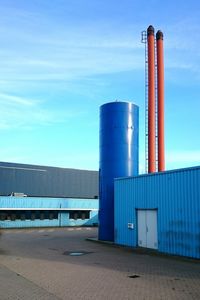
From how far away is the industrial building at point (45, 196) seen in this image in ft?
159

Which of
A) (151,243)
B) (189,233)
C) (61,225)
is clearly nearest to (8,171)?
(61,225)

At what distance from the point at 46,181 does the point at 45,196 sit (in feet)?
7.41

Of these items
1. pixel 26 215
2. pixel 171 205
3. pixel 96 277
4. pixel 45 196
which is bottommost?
pixel 96 277

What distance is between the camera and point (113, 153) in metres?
28.5

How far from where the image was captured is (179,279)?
1362 cm

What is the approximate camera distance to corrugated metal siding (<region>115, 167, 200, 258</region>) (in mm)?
19438

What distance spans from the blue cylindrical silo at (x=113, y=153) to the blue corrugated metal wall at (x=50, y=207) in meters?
20.7

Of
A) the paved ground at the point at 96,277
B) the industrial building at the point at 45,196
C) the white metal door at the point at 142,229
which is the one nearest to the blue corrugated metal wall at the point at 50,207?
the industrial building at the point at 45,196

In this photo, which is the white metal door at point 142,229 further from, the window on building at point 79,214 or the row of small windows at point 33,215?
the window on building at point 79,214

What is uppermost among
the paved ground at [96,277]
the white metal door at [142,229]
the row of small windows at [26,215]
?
the row of small windows at [26,215]

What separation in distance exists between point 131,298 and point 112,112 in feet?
62.5

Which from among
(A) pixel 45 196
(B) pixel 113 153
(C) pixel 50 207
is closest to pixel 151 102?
(B) pixel 113 153

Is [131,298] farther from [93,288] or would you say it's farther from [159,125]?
[159,125]

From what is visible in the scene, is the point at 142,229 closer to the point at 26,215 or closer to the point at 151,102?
the point at 151,102
